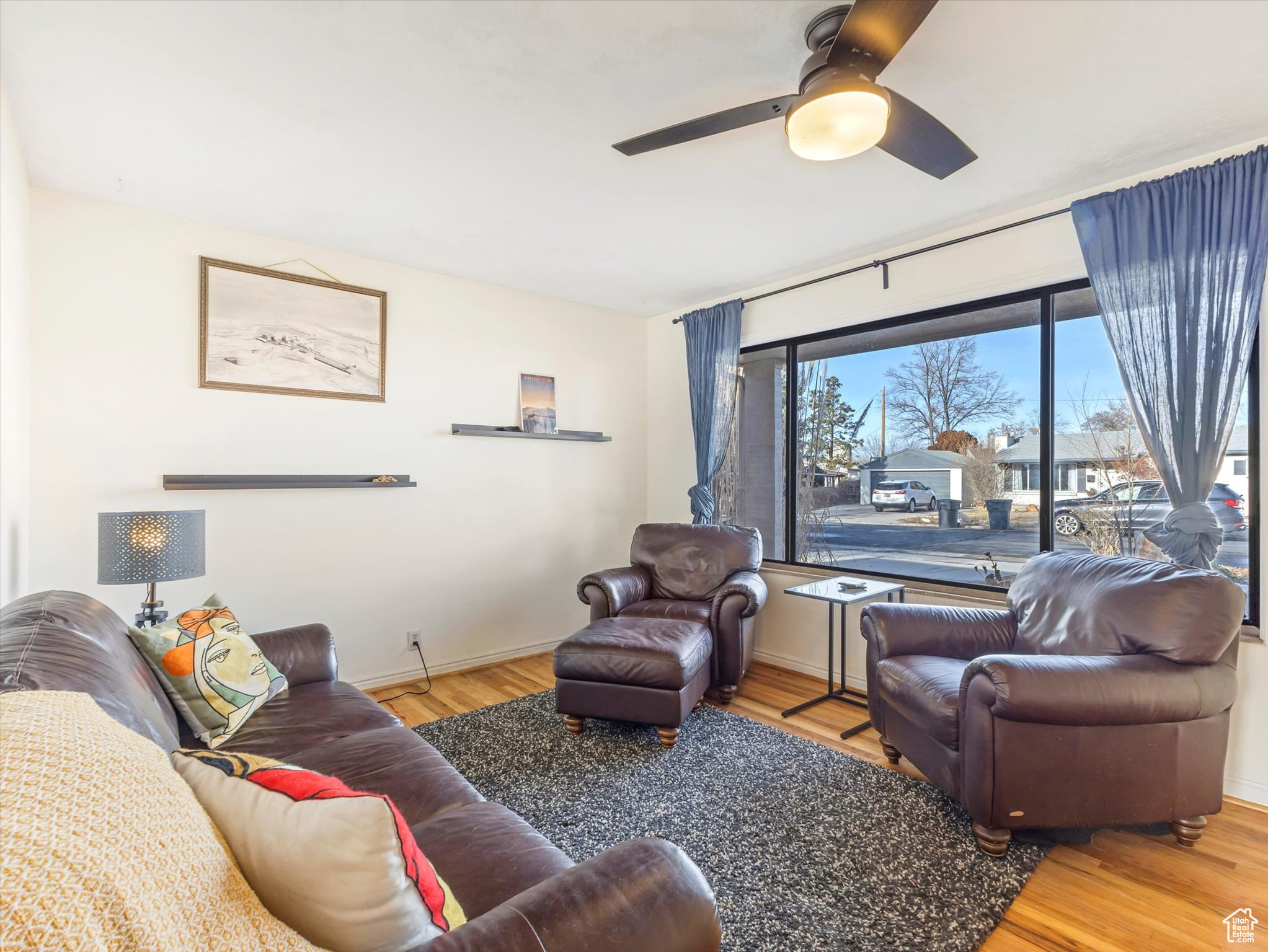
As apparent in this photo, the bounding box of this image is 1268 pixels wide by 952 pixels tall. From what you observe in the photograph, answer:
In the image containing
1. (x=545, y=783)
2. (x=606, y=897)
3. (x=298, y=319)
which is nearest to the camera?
(x=606, y=897)

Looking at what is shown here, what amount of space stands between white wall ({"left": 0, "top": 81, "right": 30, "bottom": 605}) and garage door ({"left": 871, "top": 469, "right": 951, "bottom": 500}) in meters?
3.97

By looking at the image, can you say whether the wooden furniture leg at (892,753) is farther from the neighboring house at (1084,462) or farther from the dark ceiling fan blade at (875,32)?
the dark ceiling fan blade at (875,32)

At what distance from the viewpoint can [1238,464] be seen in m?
2.48

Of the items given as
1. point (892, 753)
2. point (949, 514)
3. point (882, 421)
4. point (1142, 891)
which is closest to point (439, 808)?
point (892, 753)

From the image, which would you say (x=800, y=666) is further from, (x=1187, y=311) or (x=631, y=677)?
(x=1187, y=311)

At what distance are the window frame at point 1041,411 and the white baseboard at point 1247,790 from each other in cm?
61

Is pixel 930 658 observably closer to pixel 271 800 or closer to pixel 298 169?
pixel 271 800

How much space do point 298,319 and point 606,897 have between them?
132 inches

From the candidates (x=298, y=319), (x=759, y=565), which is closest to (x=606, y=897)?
(x=759, y=565)

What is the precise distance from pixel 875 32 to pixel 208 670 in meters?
2.63

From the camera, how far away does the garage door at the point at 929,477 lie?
3416 millimetres

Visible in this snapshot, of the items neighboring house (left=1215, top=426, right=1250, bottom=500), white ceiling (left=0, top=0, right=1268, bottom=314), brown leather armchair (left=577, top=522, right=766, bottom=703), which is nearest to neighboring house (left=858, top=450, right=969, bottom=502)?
brown leather armchair (left=577, top=522, right=766, bottom=703)

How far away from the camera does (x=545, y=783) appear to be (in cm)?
246

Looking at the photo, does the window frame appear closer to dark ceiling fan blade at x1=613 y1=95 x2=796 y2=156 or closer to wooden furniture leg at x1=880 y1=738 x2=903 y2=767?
wooden furniture leg at x1=880 y1=738 x2=903 y2=767
